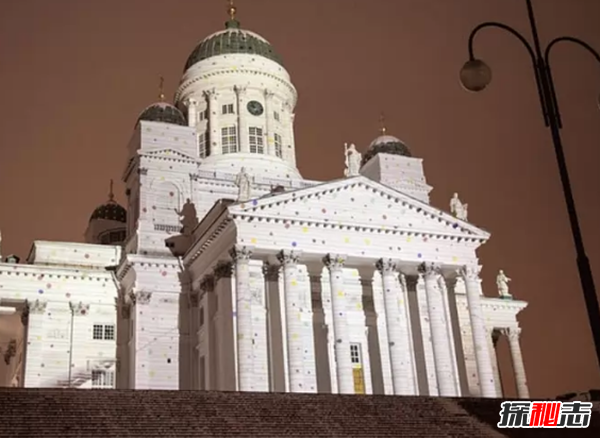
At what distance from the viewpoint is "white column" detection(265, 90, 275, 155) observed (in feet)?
175

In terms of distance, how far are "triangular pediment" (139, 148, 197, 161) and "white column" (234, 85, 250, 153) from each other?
19.1 feet

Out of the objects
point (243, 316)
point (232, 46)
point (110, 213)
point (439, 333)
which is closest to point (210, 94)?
point (232, 46)

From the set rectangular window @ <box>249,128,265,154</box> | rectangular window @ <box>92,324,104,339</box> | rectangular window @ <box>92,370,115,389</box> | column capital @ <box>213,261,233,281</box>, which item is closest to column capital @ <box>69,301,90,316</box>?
rectangular window @ <box>92,324,104,339</box>

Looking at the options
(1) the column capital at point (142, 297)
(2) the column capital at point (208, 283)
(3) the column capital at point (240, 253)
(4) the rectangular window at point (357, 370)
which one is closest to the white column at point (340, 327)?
(4) the rectangular window at point (357, 370)

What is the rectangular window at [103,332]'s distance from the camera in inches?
1769

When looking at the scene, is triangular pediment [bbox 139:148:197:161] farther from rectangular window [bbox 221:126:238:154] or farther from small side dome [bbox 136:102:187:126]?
rectangular window [bbox 221:126:238:154]

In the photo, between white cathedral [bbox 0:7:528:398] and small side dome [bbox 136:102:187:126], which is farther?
small side dome [bbox 136:102:187:126]

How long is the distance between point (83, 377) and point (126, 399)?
19.7 meters

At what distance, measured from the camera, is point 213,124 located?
176 feet

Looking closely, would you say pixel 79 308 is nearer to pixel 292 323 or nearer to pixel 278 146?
pixel 292 323

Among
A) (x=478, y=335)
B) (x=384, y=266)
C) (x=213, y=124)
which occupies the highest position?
(x=213, y=124)

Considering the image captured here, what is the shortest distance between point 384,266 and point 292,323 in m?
6.12

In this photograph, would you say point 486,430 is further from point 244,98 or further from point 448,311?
point 244,98

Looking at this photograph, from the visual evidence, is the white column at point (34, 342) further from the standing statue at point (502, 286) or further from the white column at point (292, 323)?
the standing statue at point (502, 286)
